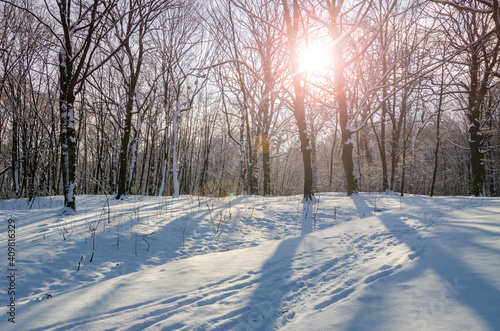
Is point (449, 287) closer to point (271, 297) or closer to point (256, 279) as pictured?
point (271, 297)

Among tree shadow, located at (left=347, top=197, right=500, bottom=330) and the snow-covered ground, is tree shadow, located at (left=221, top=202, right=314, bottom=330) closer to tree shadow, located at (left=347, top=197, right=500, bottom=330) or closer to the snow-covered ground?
the snow-covered ground

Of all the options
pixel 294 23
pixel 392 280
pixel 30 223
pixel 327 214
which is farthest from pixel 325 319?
pixel 294 23

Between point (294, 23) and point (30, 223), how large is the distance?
962cm

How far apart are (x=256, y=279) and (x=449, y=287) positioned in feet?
5.64

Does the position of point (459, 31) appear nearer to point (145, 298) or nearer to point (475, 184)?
point (475, 184)

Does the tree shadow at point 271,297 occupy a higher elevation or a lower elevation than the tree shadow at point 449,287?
lower

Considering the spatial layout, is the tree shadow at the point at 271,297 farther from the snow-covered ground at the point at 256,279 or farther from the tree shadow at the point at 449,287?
the tree shadow at the point at 449,287

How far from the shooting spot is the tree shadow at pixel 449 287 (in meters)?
1.61

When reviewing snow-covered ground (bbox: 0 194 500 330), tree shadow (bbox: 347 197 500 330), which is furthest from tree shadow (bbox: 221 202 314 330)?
tree shadow (bbox: 347 197 500 330)

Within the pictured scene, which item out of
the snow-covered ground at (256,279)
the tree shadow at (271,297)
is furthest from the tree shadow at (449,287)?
the tree shadow at (271,297)

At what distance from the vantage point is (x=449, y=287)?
196cm

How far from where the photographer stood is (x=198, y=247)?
14.5 ft

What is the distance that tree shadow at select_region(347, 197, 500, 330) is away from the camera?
5.27 ft

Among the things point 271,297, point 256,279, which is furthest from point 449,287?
point 256,279
